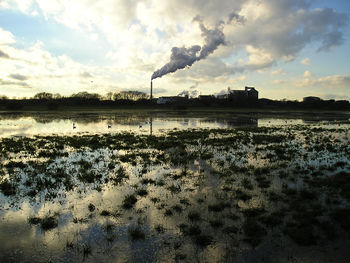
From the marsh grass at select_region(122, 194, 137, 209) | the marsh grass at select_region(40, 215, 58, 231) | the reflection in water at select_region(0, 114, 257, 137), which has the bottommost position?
the marsh grass at select_region(40, 215, 58, 231)

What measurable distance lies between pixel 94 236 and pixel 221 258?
3.31m

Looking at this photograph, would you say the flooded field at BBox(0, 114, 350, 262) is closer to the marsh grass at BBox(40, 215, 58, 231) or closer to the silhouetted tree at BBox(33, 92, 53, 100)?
the marsh grass at BBox(40, 215, 58, 231)

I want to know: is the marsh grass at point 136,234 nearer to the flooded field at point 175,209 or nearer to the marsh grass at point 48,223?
the flooded field at point 175,209

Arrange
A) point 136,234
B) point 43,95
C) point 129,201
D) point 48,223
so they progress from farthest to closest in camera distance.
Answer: point 43,95 < point 129,201 < point 48,223 < point 136,234

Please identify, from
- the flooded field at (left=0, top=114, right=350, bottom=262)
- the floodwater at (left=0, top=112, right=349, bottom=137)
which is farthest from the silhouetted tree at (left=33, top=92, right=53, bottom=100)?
the flooded field at (left=0, top=114, right=350, bottom=262)

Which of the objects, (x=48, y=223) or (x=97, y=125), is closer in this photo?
(x=48, y=223)

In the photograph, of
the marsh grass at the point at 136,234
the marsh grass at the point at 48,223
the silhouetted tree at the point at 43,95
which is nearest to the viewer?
the marsh grass at the point at 136,234

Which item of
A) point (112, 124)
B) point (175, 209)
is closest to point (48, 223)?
point (175, 209)

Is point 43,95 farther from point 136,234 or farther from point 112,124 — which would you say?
point 136,234

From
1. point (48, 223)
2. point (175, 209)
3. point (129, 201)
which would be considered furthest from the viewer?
point (129, 201)

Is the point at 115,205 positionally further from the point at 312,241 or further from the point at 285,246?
the point at 312,241

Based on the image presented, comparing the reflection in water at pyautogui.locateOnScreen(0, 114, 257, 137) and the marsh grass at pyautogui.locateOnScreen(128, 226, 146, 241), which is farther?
the reflection in water at pyautogui.locateOnScreen(0, 114, 257, 137)

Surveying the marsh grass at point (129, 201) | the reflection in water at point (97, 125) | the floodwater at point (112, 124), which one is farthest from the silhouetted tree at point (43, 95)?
the marsh grass at point (129, 201)

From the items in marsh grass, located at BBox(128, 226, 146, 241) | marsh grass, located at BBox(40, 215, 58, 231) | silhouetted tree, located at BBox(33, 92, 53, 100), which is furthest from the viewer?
silhouetted tree, located at BBox(33, 92, 53, 100)
